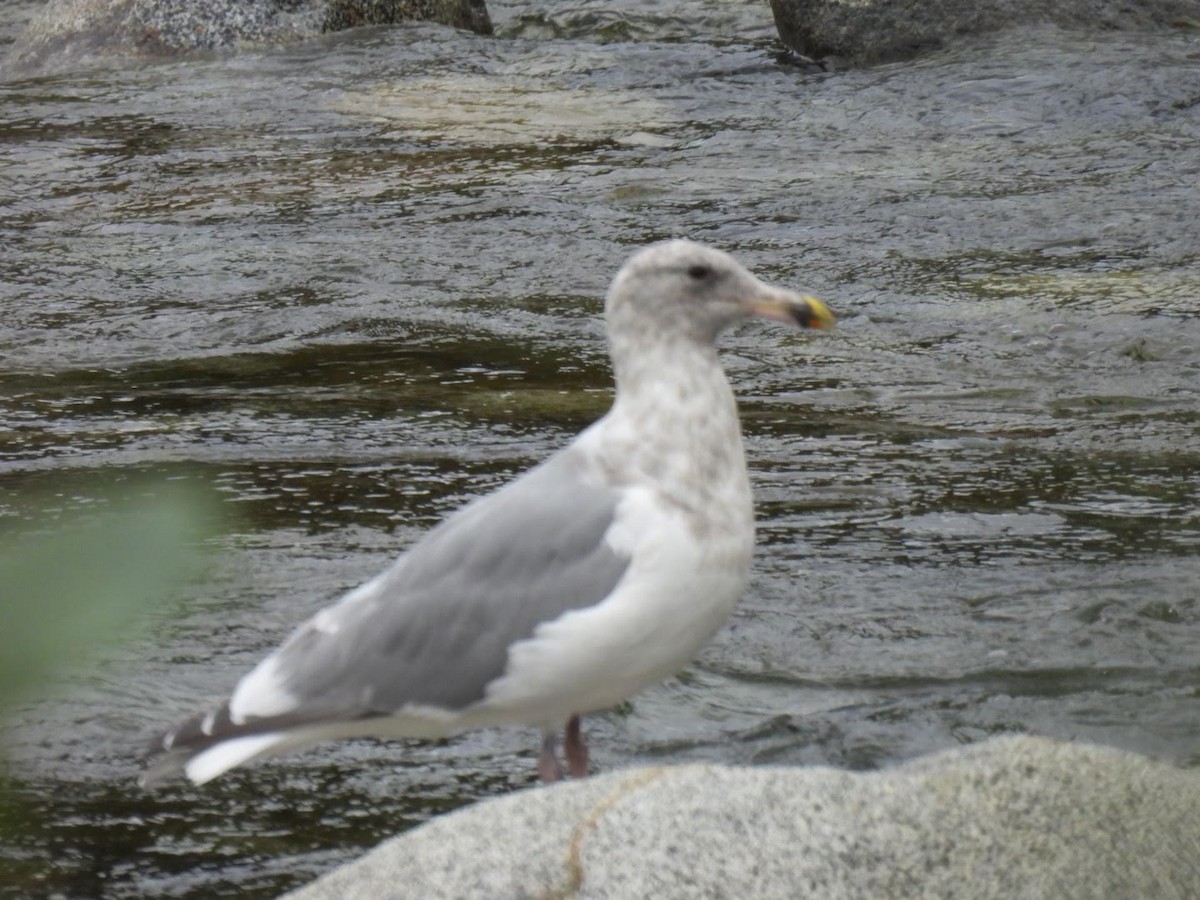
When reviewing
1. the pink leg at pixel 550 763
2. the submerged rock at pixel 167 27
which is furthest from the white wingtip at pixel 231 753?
the submerged rock at pixel 167 27

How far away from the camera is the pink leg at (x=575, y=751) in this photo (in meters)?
3.34

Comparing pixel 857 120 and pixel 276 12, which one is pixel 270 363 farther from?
pixel 276 12

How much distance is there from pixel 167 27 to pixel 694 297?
10.1 meters

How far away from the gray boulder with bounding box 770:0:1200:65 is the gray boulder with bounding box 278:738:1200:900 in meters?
8.86

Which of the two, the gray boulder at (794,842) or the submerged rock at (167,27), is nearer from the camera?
the gray boulder at (794,842)

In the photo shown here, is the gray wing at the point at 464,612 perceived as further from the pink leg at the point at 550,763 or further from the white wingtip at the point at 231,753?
the pink leg at the point at 550,763

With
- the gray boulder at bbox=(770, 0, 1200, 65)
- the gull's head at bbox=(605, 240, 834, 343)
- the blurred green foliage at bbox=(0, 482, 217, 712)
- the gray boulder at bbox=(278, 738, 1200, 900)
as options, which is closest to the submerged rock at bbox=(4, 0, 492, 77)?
the gray boulder at bbox=(770, 0, 1200, 65)

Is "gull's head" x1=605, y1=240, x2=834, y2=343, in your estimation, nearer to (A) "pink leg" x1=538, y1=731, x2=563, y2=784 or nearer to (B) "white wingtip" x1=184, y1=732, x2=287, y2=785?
(A) "pink leg" x1=538, y1=731, x2=563, y2=784

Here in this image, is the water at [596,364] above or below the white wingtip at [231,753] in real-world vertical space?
below

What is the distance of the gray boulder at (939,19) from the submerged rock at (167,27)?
11.4 feet

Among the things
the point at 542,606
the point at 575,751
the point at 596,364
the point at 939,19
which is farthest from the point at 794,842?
the point at 939,19

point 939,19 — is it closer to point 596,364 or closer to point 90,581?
point 596,364

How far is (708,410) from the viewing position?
10.5 feet

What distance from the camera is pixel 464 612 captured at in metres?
3.06
